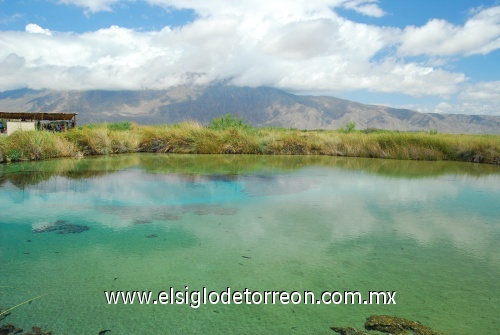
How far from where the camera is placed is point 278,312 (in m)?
2.24

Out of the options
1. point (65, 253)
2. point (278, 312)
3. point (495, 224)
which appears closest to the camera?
point (278, 312)

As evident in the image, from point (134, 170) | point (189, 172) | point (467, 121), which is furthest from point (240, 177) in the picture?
point (467, 121)

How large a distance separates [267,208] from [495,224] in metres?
2.74

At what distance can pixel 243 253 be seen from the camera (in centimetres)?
317

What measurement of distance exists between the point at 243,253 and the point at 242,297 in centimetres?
77

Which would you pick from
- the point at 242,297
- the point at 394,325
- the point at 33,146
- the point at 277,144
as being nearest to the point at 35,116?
the point at 33,146

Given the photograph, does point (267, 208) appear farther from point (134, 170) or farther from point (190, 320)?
point (134, 170)

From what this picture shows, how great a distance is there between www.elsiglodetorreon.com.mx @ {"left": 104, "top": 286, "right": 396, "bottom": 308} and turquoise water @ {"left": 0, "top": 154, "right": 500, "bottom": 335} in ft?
0.18

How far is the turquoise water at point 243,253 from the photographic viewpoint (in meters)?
2.18

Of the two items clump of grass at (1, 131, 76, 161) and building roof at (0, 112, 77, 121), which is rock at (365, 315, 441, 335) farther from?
building roof at (0, 112, 77, 121)

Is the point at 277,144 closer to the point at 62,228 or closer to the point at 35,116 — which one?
the point at 62,228

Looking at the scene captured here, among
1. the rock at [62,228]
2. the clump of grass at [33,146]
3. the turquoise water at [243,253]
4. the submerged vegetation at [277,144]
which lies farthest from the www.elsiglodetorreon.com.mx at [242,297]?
the submerged vegetation at [277,144]

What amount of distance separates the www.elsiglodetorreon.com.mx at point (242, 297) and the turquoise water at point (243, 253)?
0.05 metres

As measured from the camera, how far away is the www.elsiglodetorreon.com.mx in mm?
2346
